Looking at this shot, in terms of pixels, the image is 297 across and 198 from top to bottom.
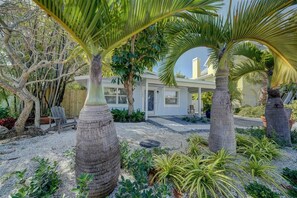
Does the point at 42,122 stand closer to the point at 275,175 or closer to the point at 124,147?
the point at 124,147

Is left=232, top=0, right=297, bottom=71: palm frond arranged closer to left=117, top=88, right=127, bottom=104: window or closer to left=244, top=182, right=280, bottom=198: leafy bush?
left=244, top=182, right=280, bottom=198: leafy bush

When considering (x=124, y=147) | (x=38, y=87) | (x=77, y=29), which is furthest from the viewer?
(x=38, y=87)

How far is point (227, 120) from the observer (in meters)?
3.47

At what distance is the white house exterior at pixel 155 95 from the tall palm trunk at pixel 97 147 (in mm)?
8798

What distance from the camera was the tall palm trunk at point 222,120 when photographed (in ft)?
11.3

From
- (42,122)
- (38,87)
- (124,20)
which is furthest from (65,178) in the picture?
(38,87)

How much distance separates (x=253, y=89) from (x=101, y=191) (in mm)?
21032

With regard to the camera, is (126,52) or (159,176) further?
(126,52)

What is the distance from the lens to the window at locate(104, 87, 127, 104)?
12420 millimetres

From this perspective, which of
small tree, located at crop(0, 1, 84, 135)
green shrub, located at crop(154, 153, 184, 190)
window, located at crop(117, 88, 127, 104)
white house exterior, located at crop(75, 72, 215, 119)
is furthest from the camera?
window, located at crop(117, 88, 127, 104)

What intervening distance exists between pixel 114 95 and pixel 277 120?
10170 millimetres

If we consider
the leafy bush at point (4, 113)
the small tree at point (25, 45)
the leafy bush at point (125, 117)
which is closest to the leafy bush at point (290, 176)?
the small tree at point (25, 45)

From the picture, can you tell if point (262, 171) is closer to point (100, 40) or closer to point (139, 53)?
point (100, 40)

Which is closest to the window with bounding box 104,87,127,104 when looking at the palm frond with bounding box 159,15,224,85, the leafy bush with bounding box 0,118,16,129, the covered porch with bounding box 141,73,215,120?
the covered porch with bounding box 141,73,215,120
